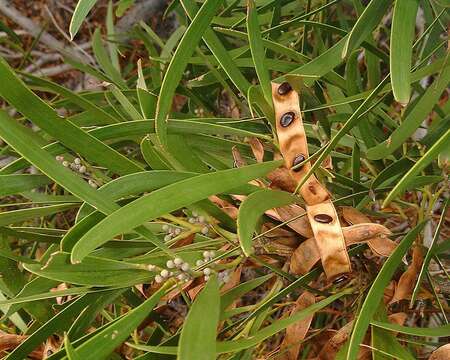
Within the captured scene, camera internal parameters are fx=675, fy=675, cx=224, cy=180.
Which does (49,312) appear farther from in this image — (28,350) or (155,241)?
(155,241)

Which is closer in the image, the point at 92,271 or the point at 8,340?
the point at 92,271

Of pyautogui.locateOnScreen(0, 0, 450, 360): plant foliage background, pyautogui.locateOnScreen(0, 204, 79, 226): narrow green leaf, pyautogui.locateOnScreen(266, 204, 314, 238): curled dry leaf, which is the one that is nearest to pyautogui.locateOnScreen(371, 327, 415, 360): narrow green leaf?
pyautogui.locateOnScreen(0, 0, 450, 360): plant foliage background

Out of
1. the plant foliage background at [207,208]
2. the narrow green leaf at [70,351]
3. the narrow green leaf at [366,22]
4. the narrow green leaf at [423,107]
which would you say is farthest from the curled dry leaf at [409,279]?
the narrow green leaf at [70,351]

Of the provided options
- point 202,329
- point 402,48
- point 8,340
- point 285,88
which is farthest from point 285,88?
point 8,340

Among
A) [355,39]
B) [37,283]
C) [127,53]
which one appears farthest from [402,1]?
[127,53]

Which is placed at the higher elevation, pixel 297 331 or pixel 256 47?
pixel 256 47

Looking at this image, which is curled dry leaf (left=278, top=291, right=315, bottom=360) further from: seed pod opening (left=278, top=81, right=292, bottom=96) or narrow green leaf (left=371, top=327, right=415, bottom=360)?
seed pod opening (left=278, top=81, right=292, bottom=96)

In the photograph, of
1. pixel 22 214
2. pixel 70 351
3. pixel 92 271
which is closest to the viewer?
pixel 70 351

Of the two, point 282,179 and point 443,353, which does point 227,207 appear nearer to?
point 282,179
